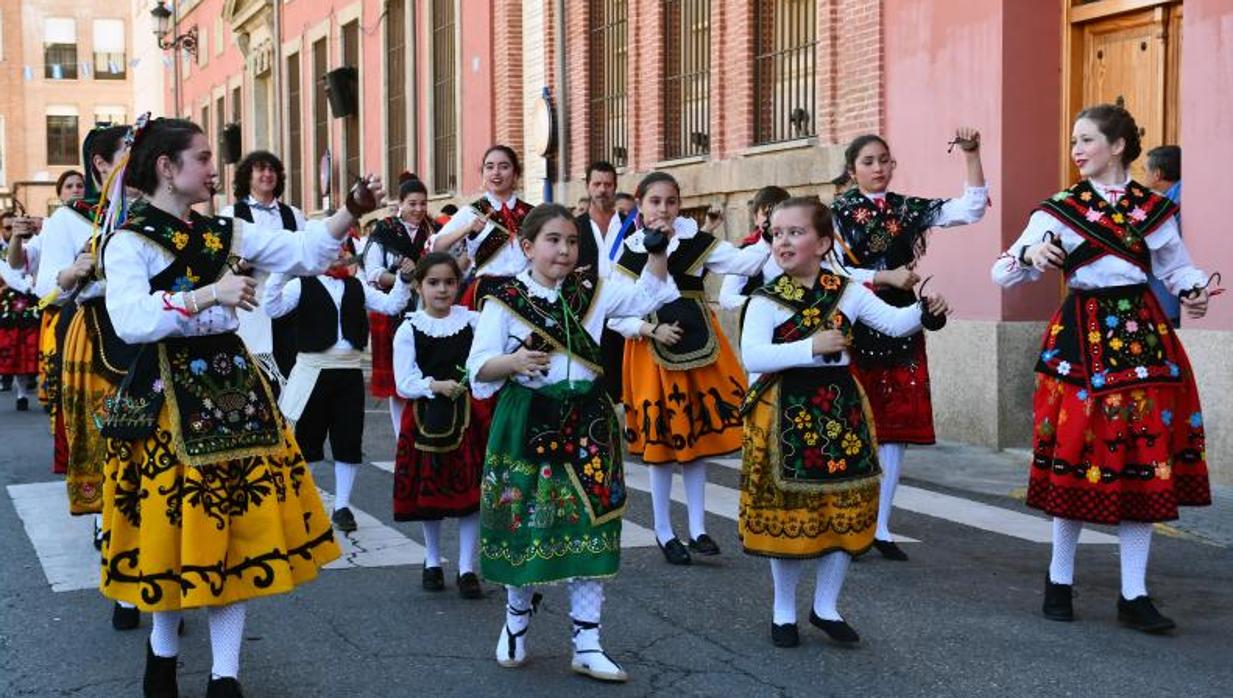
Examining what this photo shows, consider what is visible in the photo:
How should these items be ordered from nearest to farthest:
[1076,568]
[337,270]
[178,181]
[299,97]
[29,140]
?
[178,181] → [1076,568] → [337,270] → [299,97] → [29,140]

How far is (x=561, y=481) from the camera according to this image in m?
5.41

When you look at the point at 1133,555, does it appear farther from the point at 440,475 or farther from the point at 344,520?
the point at 344,520

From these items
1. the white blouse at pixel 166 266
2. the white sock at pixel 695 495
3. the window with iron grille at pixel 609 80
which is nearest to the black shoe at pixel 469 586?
the white sock at pixel 695 495

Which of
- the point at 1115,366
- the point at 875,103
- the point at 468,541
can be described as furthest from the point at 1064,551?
the point at 875,103

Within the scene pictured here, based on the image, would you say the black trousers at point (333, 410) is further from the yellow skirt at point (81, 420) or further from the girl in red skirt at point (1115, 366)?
the girl in red skirt at point (1115, 366)

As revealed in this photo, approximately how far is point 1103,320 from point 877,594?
4.86 ft

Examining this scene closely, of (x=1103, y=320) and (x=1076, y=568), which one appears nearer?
(x=1103, y=320)

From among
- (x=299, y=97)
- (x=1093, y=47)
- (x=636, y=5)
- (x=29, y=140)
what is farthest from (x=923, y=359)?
(x=29, y=140)

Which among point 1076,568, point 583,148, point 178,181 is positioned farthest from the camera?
point 583,148

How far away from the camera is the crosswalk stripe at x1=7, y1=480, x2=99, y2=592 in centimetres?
723

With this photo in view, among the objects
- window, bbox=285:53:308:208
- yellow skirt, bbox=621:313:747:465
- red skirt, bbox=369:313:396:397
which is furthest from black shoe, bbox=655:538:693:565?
window, bbox=285:53:308:208

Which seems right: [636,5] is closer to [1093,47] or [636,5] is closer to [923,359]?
[1093,47]

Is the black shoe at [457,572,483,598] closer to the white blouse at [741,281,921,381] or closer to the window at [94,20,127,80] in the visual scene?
the white blouse at [741,281,921,381]

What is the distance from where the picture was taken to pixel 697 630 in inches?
238
